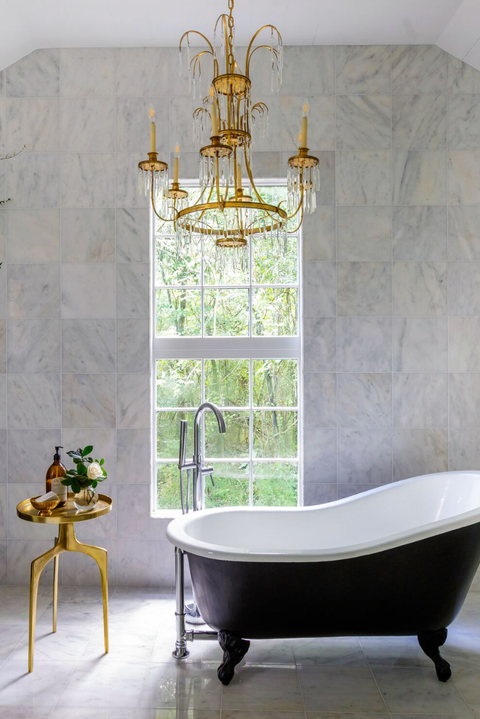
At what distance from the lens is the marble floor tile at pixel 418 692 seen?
2.09m

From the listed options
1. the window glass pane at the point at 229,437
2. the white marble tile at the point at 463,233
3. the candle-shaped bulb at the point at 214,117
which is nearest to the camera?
the candle-shaped bulb at the point at 214,117

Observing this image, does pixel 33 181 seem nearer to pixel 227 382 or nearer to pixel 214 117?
pixel 227 382

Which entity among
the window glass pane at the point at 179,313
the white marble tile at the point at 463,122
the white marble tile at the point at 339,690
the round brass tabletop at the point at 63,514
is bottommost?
the white marble tile at the point at 339,690

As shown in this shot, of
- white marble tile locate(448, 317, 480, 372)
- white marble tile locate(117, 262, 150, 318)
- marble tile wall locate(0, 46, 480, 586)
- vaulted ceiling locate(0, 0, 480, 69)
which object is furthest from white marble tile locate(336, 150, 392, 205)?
white marble tile locate(117, 262, 150, 318)

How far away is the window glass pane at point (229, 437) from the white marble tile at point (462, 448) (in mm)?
1175

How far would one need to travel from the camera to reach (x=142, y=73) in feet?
10.6

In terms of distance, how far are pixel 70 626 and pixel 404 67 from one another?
3.49m

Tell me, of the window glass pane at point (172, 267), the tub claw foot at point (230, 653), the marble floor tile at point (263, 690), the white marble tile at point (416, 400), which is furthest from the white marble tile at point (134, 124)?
the marble floor tile at point (263, 690)

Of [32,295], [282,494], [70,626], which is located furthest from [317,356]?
[70,626]

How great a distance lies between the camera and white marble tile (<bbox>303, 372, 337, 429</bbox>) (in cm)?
321

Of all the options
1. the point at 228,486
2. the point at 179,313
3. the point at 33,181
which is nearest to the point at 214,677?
the point at 228,486

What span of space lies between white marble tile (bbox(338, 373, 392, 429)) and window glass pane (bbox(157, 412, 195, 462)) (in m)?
0.88

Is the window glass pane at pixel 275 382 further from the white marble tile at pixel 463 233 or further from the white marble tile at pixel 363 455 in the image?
the white marble tile at pixel 463 233

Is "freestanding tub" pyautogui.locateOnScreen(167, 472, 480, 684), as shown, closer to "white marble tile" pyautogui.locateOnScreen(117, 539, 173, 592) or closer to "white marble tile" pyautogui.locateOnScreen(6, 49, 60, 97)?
"white marble tile" pyautogui.locateOnScreen(117, 539, 173, 592)
